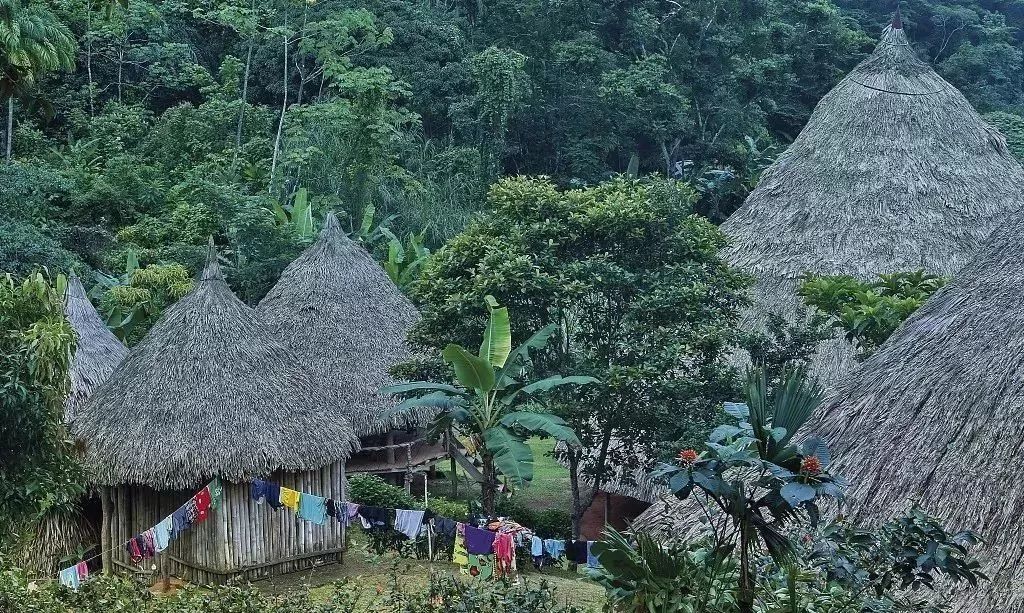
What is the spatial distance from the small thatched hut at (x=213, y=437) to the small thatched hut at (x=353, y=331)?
10.6 ft

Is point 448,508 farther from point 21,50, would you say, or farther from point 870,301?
point 21,50

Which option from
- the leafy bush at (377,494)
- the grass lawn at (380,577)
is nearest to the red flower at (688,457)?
the grass lawn at (380,577)

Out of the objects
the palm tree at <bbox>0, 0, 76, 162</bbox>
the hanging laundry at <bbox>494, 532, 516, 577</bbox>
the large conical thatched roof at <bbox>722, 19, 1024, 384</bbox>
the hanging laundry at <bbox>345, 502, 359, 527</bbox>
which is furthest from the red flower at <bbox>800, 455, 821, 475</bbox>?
the large conical thatched roof at <bbox>722, 19, 1024, 384</bbox>

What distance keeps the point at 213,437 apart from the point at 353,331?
5.03m

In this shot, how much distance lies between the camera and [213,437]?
12688mm

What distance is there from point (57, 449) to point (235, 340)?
3.35m

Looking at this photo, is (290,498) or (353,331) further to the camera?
(353,331)

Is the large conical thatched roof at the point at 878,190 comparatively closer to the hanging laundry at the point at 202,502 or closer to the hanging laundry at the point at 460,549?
the hanging laundry at the point at 460,549

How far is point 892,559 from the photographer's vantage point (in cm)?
629

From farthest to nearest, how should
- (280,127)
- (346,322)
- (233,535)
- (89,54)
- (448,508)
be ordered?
1. (89,54)
2. (280,127)
3. (346,322)
4. (448,508)
5. (233,535)

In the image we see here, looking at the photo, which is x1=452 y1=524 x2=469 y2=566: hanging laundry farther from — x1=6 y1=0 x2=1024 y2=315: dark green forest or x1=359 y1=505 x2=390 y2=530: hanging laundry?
x1=6 y1=0 x2=1024 y2=315: dark green forest

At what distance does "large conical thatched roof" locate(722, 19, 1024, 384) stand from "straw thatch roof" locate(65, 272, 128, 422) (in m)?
8.65

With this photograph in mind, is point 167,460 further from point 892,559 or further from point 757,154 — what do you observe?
point 757,154

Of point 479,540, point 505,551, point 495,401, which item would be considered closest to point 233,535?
point 479,540
